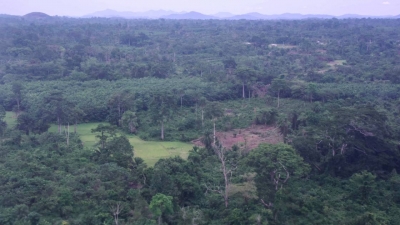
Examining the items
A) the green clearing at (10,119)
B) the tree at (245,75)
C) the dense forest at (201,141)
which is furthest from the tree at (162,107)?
the green clearing at (10,119)

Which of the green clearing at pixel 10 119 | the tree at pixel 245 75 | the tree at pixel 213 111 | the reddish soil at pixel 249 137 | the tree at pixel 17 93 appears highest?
the tree at pixel 245 75

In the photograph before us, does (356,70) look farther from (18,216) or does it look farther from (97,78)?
(18,216)

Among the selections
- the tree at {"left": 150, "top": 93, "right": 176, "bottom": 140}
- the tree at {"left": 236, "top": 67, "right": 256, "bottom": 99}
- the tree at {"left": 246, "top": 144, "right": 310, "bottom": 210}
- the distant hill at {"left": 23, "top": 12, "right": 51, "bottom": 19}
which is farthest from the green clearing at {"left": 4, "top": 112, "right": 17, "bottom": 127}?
the distant hill at {"left": 23, "top": 12, "right": 51, "bottom": 19}

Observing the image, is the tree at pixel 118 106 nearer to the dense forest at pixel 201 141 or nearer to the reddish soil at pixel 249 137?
the dense forest at pixel 201 141

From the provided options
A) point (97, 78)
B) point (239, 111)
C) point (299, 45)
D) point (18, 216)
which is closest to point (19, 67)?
point (97, 78)

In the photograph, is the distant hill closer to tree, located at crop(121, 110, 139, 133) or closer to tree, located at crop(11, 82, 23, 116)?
tree, located at crop(11, 82, 23, 116)

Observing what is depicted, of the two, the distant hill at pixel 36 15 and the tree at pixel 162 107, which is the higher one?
the distant hill at pixel 36 15

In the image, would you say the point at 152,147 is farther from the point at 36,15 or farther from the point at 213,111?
the point at 36,15
